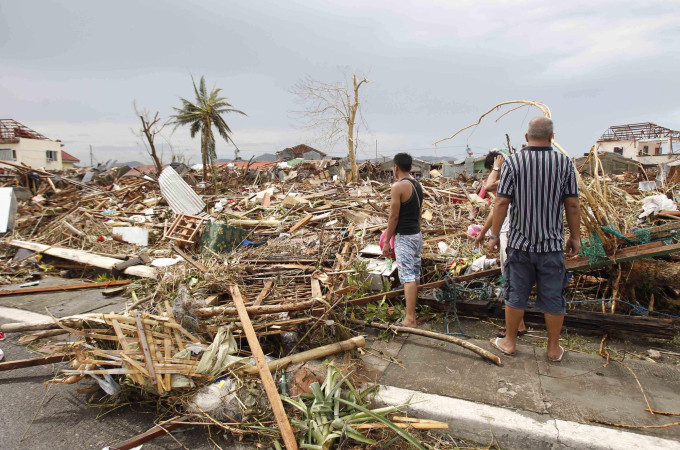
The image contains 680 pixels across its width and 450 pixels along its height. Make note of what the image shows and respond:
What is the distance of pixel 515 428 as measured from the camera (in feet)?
8.06

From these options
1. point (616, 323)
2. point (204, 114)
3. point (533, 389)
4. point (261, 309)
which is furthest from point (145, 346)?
point (204, 114)

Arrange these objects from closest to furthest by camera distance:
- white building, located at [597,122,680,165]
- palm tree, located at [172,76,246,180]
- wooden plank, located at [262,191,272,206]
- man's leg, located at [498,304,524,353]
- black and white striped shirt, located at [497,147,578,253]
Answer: black and white striped shirt, located at [497,147,578,253], man's leg, located at [498,304,524,353], wooden plank, located at [262,191,272,206], palm tree, located at [172,76,246,180], white building, located at [597,122,680,165]

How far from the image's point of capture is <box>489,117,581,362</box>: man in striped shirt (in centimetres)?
297

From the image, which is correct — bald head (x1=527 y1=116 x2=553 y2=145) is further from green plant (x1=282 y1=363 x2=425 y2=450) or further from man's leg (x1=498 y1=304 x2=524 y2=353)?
green plant (x1=282 y1=363 x2=425 y2=450)

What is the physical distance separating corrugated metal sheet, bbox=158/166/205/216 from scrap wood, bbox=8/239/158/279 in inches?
116

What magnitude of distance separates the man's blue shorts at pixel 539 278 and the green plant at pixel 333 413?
147cm

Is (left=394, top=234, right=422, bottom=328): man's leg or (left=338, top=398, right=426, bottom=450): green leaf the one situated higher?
(left=394, top=234, right=422, bottom=328): man's leg

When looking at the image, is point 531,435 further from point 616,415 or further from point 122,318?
point 122,318

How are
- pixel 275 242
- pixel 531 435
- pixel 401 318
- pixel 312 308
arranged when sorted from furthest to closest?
pixel 275 242 < pixel 401 318 < pixel 312 308 < pixel 531 435

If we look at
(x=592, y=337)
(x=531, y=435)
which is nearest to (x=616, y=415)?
(x=531, y=435)

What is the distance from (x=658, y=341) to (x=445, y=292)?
79.3 inches

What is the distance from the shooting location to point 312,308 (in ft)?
11.5

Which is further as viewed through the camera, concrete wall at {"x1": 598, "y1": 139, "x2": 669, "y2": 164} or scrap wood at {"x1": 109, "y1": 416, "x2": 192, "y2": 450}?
concrete wall at {"x1": 598, "y1": 139, "x2": 669, "y2": 164}

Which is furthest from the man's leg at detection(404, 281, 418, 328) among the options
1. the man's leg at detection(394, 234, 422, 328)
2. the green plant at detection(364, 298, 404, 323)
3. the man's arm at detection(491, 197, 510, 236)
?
the man's arm at detection(491, 197, 510, 236)
